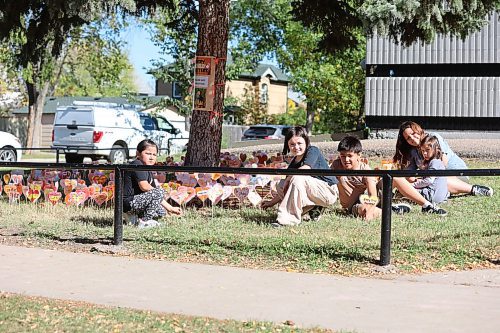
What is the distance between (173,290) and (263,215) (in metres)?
3.85

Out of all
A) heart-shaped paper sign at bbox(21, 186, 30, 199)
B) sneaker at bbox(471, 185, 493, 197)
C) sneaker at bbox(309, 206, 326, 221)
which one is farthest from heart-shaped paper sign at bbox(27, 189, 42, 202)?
sneaker at bbox(471, 185, 493, 197)

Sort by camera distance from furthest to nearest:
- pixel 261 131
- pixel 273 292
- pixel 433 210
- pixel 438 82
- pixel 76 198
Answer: pixel 261 131 → pixel 438 82 → pixel 76 198 → pixel 433 210 → pixel 273 292

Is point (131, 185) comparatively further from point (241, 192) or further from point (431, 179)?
point (431, 179)

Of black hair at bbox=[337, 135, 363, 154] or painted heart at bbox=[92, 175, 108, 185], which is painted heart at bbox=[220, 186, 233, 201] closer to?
black hair at bbox=[337, 135, 363, 154]

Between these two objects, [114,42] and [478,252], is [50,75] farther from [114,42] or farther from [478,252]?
[478,252]

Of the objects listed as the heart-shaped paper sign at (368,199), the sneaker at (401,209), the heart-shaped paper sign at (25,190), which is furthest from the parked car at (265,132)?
the heart-shaped paper sign at (368,199)

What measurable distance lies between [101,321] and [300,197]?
417 cm

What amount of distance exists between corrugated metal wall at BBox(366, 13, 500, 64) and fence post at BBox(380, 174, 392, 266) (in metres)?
20.7

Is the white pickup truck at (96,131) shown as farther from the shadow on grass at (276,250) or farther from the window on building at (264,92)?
the window on building at (264,92)

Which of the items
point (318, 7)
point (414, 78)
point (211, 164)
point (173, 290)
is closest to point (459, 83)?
point (414, 78)

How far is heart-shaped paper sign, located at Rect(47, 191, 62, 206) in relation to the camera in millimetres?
11484

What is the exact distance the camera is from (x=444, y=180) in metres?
10.9

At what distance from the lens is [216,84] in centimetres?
1288

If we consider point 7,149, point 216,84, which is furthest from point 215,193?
point 7,149
